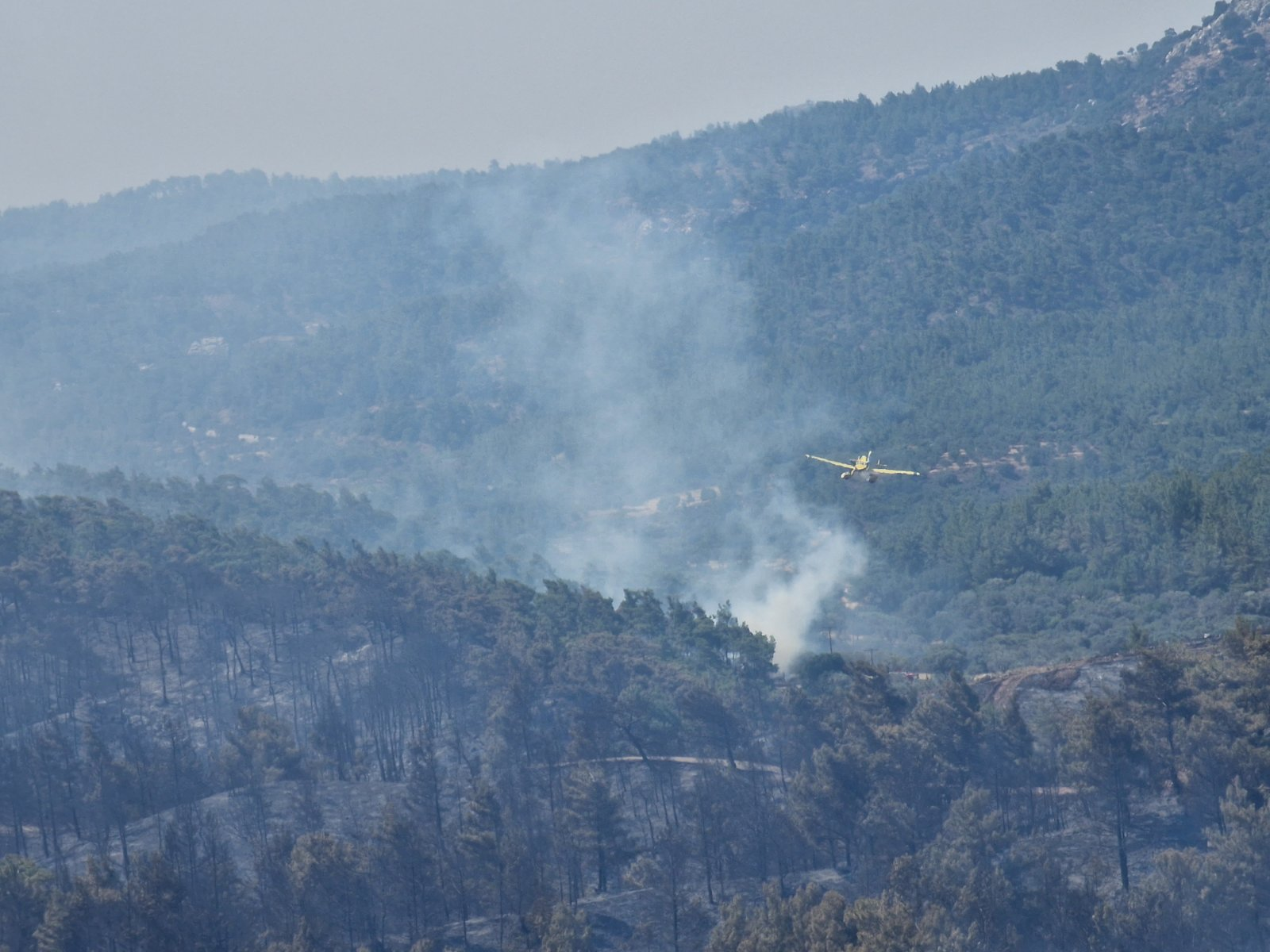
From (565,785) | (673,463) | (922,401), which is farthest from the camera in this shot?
(673,463)

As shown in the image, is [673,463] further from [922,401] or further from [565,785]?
[565,785]

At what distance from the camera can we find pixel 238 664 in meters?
90.9

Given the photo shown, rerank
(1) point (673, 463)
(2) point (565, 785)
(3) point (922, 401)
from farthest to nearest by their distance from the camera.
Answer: (1) point (673, 463) → (3) point (922, 401) → (2) point (565, 785)

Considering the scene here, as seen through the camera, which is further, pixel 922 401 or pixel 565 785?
pixel 922 401

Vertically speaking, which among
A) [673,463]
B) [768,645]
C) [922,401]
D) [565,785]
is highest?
[922,401]

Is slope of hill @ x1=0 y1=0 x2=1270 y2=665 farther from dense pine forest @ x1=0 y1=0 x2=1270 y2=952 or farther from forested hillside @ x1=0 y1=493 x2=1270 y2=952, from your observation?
forested hillside @ x1=0 y1=493 x2=1270 y2=952

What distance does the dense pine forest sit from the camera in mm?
59594

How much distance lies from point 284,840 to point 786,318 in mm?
121518

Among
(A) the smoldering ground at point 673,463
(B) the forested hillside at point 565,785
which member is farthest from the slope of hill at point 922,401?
(B) the forested hillside at point 565,785

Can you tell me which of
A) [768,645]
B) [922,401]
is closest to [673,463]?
[922,401]

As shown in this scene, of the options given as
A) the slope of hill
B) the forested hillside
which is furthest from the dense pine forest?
the slope of hill

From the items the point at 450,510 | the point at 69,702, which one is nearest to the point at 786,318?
the point at 450,510

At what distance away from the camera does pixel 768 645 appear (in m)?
86.3

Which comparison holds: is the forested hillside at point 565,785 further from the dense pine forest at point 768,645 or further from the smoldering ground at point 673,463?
the smoldering ground at point 673,463
